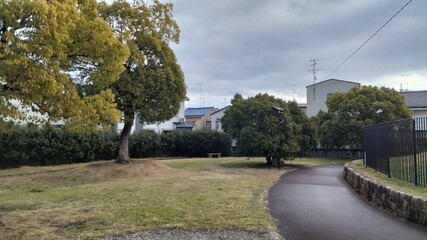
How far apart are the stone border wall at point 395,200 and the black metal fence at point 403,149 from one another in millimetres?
887

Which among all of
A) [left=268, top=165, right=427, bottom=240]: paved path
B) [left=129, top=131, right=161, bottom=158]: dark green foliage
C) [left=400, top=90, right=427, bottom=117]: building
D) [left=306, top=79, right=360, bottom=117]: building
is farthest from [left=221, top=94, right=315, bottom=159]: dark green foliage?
[left=306, top=79, right=360, bottom=117]: building

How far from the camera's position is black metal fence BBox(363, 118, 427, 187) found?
34.6ft

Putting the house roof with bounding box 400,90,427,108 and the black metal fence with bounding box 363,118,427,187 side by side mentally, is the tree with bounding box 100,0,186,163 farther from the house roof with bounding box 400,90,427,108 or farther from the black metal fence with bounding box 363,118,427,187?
the house roof with bounding box 400,90,427,108

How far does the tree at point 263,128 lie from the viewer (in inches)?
960

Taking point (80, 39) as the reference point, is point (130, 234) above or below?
below

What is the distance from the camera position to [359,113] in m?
35.2

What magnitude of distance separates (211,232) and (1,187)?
37.1 feet

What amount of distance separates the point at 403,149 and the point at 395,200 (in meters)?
2.73

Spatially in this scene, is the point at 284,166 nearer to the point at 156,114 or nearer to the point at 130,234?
the point at 156,114

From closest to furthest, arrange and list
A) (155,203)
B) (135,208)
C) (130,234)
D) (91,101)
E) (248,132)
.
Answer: (130,234) → (91,101) → (135,208) → (155,203) → (248,132)

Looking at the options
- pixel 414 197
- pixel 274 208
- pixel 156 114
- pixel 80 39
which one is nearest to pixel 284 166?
pixel 156 114

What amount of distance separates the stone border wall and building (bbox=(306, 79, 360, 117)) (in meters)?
40.4

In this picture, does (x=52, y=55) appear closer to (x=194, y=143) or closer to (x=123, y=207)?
(x=123, y=207)

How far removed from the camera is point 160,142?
114 feet
